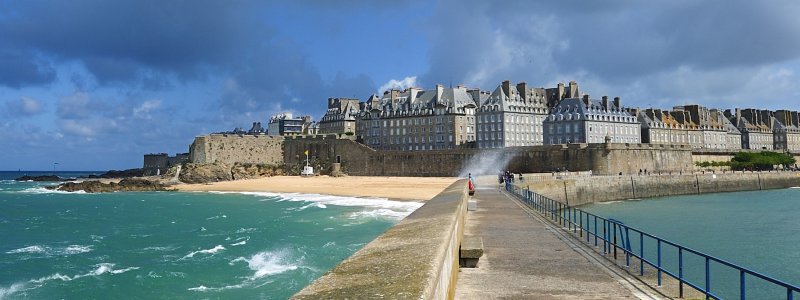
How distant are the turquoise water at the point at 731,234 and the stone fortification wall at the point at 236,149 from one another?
52.4 m

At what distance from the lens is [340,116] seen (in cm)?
10069

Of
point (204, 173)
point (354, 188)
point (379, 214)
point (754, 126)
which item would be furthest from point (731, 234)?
point (754, 126)

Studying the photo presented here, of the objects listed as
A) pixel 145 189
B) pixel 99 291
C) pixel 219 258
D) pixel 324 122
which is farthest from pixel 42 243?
pixel 324 122

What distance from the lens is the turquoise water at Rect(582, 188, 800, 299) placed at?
55.0ft

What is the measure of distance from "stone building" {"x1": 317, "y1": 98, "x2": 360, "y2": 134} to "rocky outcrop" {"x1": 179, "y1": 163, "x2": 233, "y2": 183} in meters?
25.1

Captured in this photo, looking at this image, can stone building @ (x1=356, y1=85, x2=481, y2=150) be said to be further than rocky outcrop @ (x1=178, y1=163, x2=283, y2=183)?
Yes

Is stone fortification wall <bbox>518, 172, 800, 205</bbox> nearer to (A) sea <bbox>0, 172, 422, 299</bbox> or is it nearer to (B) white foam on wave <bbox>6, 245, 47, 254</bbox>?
(A) sea <bbox>0, 172, 422, 299</bbox>

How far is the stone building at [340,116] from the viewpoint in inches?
3912

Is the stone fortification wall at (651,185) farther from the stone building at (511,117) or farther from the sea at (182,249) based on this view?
the stone building at (511,117)

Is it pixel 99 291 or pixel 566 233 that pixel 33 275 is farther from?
pixel 566 233

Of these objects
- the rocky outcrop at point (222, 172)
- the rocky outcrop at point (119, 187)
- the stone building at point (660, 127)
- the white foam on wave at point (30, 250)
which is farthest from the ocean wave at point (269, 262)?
the stone building at point (660, 127)

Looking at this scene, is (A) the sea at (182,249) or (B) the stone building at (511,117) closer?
(A) the sea at (182,249)

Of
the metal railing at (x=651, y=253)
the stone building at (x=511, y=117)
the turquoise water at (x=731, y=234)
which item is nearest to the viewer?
the metal railing at (x=651, y=253)

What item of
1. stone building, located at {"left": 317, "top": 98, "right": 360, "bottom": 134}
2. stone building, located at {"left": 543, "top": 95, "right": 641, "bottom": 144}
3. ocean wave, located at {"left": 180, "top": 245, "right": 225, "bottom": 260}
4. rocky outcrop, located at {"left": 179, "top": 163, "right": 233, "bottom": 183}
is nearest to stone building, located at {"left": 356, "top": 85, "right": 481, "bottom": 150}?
stone building, located at {"left": 317, "top": 98, "right": 360, "bottom": 134}
